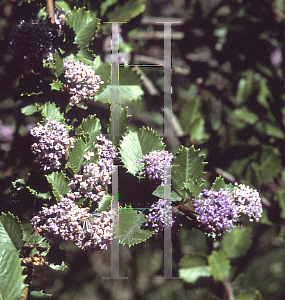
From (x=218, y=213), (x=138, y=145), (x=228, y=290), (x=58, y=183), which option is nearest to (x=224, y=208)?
(x=218, y=213)

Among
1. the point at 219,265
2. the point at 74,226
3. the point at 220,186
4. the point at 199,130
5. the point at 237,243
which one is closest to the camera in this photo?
the point at 74,226

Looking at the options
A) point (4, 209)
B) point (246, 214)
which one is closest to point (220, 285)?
point (246, 214)

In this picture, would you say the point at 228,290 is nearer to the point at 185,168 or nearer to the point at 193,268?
the point at 193,268

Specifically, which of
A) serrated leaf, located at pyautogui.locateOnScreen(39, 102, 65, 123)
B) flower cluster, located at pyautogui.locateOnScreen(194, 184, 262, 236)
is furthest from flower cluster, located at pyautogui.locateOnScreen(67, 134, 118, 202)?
flower cluster, located at pyautogui.locateOnScreen(194, 184, 262, 236)

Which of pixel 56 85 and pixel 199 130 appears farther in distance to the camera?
pixel 199 130

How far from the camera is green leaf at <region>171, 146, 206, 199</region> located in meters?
0.84

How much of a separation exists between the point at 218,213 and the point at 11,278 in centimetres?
56

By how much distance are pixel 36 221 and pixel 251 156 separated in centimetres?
112

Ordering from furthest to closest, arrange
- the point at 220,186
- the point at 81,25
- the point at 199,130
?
the point at 199,130 → the point at 81,25 → the point at 220,186

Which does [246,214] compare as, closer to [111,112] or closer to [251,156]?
[111,112]

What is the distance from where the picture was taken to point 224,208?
755 millimetres

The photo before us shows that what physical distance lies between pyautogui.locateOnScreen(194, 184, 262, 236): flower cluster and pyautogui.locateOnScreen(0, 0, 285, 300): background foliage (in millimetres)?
165

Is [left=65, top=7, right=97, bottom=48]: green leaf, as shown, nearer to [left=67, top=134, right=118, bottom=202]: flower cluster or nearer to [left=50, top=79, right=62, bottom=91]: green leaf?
[left=50, top=79, right=62, bottom=91]: green leaf

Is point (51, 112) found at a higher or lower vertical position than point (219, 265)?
higher
